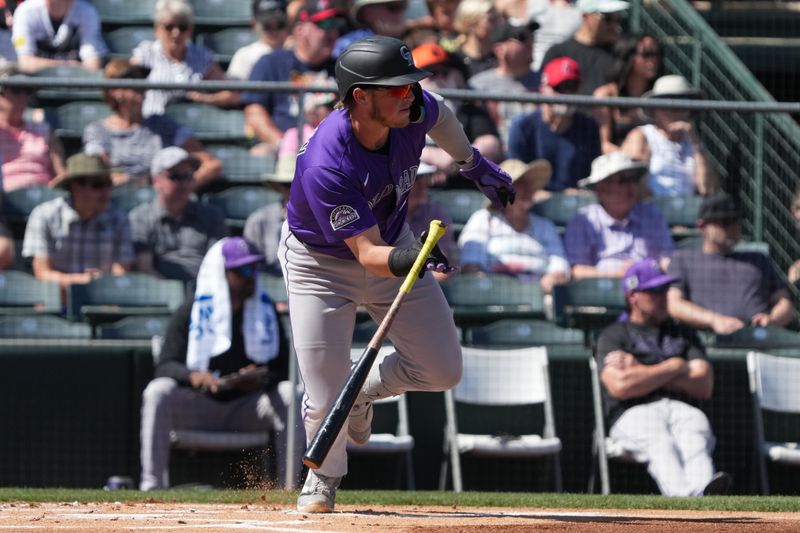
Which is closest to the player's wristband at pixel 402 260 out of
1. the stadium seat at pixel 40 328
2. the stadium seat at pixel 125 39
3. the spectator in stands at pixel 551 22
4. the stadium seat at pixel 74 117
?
the stadium seat at pixel 40 328

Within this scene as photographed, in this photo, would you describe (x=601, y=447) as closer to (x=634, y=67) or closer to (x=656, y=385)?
(x=656, y=385)

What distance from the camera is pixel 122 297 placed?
8992 millimetres

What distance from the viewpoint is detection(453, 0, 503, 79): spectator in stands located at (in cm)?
1196

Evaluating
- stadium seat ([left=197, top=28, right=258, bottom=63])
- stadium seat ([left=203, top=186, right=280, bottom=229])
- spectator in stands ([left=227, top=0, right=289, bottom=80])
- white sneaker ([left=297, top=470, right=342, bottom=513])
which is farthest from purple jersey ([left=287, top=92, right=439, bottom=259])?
stadium seat ([left=197, top=28, right=258, bottom=63])

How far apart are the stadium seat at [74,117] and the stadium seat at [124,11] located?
211cm

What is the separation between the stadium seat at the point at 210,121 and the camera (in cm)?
1033

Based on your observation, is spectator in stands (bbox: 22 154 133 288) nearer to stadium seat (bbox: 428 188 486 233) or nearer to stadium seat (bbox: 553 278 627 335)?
stadium seat (bbox: 428 188 486 233)

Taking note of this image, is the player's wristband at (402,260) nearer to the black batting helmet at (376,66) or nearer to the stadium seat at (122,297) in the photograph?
the black batting helmet at (376,66)

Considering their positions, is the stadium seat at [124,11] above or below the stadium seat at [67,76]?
above

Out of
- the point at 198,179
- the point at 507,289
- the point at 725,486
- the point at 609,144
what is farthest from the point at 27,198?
the point at 725,486

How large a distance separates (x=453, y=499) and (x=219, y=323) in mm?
2046

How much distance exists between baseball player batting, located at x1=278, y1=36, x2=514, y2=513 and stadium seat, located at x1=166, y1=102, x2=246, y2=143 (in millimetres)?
4326

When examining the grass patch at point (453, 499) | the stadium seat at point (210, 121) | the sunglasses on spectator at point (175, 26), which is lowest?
the grass patch at point (453, 499)

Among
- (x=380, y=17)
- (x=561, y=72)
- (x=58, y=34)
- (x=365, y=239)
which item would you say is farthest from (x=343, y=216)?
(x=58, y=34)
